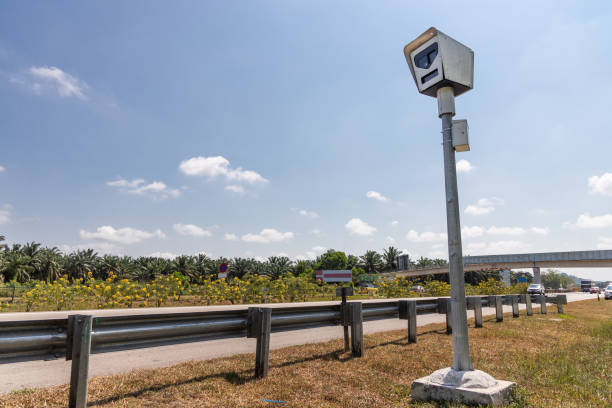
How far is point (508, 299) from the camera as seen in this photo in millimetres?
12133

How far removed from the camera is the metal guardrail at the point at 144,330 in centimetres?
273

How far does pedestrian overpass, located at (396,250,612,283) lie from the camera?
59.2m

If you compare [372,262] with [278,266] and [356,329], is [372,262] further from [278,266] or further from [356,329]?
[356,329]

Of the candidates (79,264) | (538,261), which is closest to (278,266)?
(79,264)

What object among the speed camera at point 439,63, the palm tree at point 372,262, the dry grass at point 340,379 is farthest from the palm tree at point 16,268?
the palm tree at point 372,262

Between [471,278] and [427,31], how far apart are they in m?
120

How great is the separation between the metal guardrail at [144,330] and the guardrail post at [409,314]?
3.93 feet

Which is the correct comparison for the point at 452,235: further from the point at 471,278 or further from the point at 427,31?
the point at 471,278

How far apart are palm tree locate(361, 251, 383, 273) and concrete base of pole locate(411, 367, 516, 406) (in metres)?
122

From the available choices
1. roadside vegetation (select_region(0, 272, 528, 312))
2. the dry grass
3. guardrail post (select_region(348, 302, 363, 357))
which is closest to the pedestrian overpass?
roadside vegetation (select_region(0, 272, 528, 312))

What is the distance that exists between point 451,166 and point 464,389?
7.60 ft

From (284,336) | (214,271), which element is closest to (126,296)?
(284,336)

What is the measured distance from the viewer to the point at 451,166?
4254mm

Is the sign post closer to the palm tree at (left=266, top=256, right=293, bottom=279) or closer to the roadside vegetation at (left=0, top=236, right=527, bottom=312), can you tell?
the roadside vegetation at (left=0, top=236, right=527, bottom=312)
